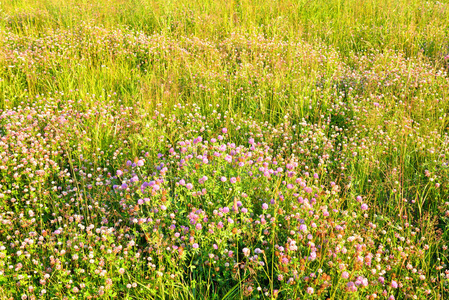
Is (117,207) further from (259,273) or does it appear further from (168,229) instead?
(259,273)

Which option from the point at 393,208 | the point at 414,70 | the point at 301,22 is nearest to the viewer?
the point at 393,208

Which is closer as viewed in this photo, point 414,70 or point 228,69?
point 414,70

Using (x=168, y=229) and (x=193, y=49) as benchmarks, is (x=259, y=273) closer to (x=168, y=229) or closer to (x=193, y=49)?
(x=168, y=229)

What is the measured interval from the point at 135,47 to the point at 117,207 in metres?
3.72

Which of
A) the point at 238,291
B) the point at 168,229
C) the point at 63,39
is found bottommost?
the point at 238,291

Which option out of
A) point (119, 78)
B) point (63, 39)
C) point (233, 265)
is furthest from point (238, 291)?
point (63, 39)

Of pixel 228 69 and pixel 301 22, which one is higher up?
pixel 301 22

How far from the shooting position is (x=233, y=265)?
2.50 metres

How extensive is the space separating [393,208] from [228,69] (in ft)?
11.2

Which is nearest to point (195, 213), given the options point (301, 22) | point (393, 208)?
point (393, 208)

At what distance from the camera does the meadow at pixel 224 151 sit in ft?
8.11

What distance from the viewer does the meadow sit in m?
2.47

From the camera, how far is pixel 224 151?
340cm

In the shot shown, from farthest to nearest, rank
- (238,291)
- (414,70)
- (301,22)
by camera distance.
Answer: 1. (301,22)
2. (414,70)
3. (238,291)
